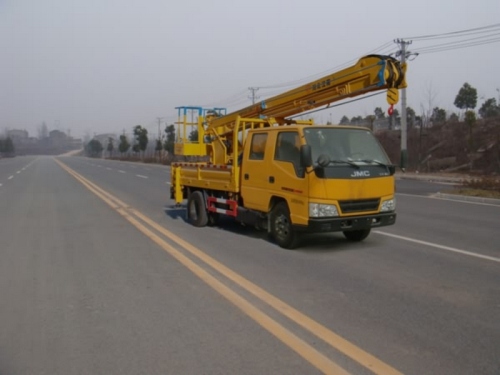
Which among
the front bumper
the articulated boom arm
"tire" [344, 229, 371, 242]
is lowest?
"tire" [344, 229, 371, 242]

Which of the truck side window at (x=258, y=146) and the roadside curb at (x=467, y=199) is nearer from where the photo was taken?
the truck side window at (x=258, y=146)

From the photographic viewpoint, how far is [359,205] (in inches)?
317

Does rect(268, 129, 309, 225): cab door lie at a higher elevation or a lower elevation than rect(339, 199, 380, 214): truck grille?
higher

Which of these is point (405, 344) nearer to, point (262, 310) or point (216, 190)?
point (262, 310)

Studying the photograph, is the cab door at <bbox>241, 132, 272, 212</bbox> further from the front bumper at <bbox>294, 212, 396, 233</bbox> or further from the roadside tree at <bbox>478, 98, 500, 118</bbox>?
the roadside tree at <bbox>478, 98, 500, 118</bbox>

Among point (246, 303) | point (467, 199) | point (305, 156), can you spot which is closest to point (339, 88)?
point (305, 156)

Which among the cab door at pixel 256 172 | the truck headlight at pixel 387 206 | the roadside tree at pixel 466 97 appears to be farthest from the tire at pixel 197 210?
the roadside tree at pixel 466 97

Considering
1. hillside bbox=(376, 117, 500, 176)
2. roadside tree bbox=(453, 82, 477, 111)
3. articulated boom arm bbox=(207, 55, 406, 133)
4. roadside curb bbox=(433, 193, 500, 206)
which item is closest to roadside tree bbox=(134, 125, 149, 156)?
hillside bbox=(376, 117, 500, 176)

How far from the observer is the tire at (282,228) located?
8.31 meters

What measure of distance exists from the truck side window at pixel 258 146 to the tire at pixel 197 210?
2.27 meters

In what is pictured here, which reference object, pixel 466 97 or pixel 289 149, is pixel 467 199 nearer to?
pixel 289 149

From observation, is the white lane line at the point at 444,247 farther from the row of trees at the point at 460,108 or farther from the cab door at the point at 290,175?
the row of trees at the point at 460,108

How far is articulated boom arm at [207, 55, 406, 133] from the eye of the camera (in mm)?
8586

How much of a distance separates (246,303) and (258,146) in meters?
4.27
